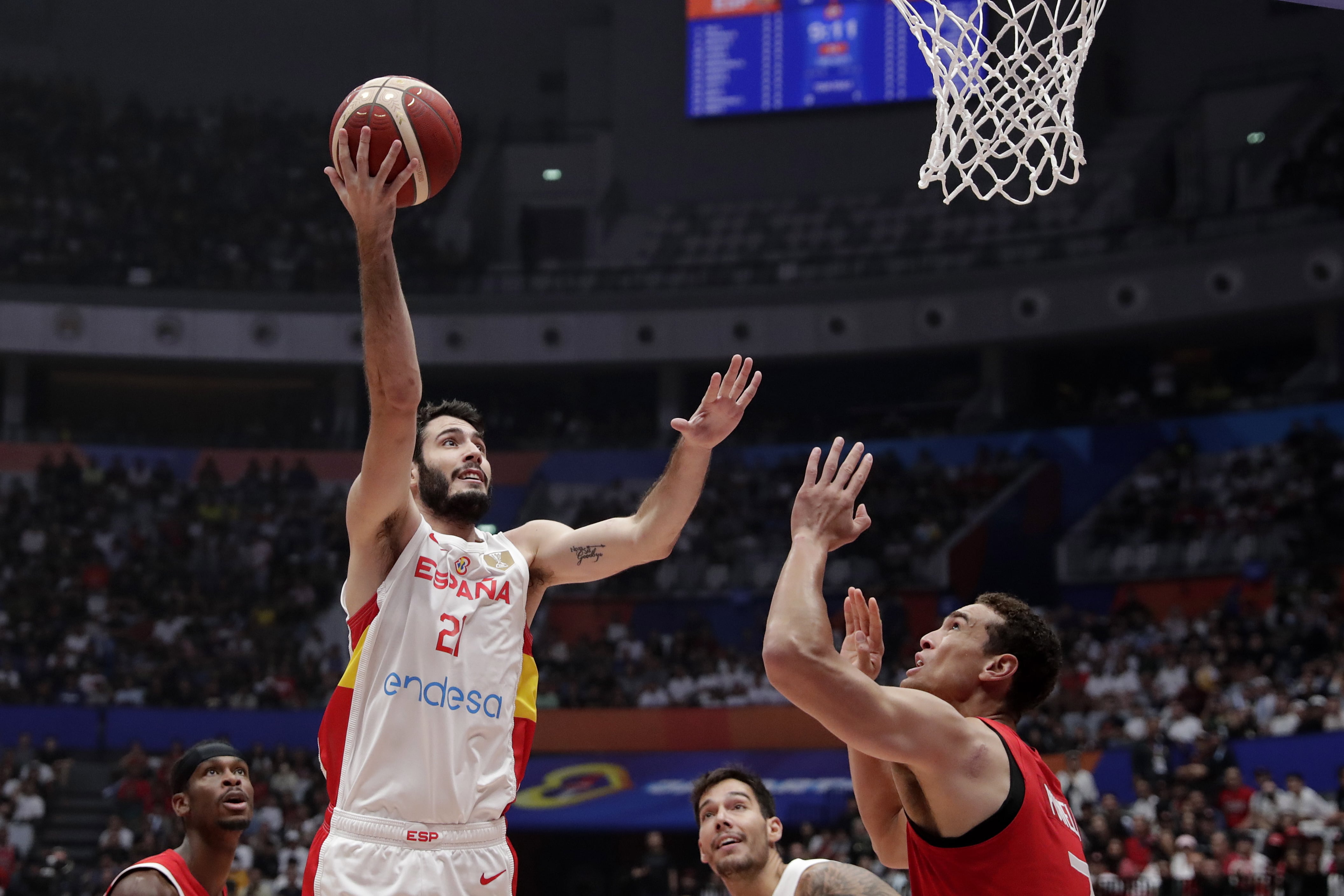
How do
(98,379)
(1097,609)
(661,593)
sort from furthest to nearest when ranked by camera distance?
(98,379) → (661,593) → (1097,609)

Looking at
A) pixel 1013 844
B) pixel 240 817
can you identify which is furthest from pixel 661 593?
pixel 1013 844

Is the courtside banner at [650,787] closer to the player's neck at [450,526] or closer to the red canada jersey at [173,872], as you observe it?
the red canada jersey at [173,872]

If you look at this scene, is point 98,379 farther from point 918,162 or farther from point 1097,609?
point 1097,609

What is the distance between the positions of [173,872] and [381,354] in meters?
1.99

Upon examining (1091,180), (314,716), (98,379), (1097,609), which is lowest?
(314,716)

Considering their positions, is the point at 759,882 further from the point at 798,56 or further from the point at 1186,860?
the point at 798,56

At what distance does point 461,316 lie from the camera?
88.3 ft

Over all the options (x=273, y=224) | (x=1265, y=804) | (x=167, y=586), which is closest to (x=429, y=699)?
(x=1265, y=804)

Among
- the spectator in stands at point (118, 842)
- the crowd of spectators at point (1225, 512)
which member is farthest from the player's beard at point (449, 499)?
the crowd of spectators at point (1225, 512)

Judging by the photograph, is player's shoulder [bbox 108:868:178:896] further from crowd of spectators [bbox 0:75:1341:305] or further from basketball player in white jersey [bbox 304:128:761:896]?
crowd of spectators [bbox 0:75:1341:305]

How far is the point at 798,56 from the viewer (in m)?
27.0

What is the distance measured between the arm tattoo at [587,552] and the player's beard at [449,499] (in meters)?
0.40

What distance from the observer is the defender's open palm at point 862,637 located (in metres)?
4.07

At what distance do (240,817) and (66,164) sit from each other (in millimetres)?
25775
